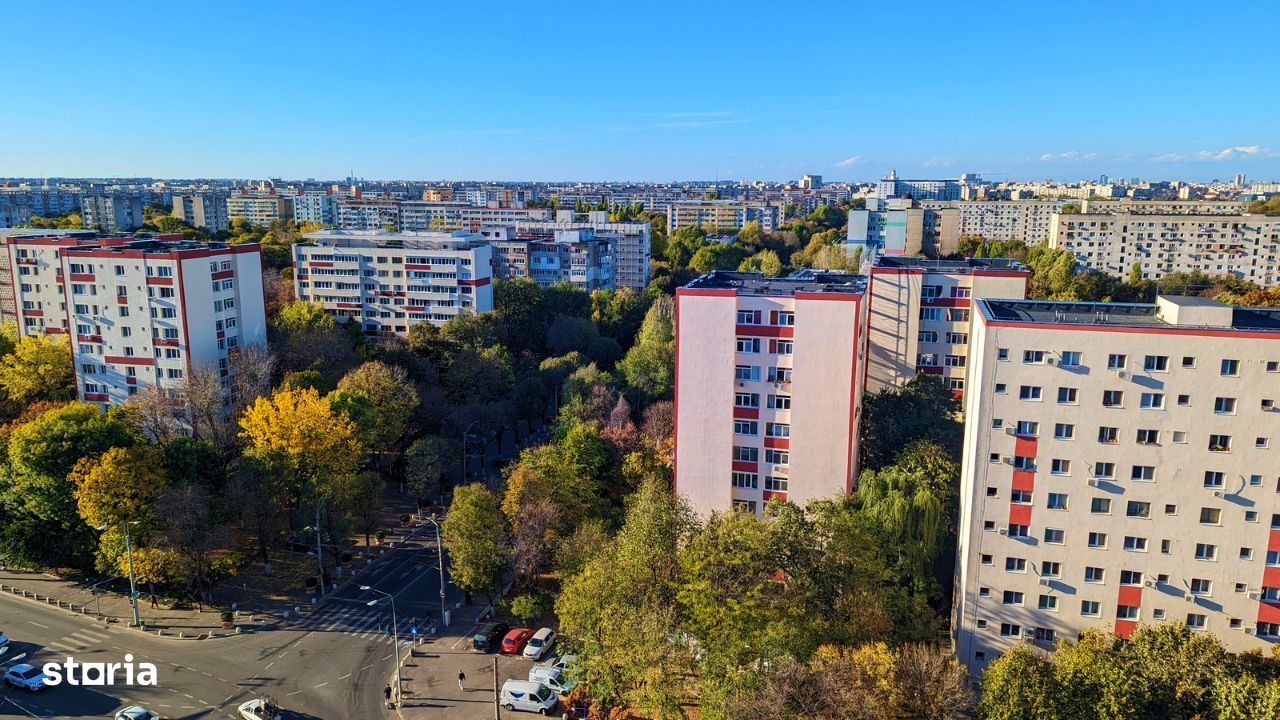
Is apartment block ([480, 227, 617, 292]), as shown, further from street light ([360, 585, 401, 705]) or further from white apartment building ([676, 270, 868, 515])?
street light ([360, 585, 401, 705])

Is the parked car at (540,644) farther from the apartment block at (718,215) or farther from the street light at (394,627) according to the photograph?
the apartment block at (718,215)

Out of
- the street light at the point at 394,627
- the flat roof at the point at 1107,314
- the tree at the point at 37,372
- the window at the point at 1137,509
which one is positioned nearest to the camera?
the window at the point at 1137,509

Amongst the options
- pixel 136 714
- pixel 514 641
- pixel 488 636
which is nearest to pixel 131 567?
pixel 136 714

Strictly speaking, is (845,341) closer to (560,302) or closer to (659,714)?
(659,714)

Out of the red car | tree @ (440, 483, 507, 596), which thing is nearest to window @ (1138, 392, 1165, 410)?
the red car

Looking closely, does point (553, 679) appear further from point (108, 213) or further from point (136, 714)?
point (108, 213)

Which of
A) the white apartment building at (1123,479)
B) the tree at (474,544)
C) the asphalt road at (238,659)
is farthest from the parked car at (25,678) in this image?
the white apartment building at (1123,479)

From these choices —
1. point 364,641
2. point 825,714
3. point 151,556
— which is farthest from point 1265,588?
point 151,556
